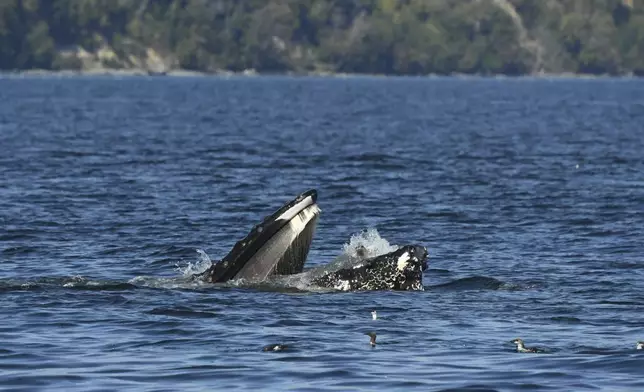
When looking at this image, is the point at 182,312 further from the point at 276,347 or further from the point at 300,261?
the point at 276,347

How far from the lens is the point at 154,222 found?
36.0 metres

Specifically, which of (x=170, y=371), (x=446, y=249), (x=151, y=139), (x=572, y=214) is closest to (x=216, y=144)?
(x=151, y=139)

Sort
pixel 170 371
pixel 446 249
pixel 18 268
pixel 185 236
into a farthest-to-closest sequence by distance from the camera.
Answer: pixel 185 236
pixel 446 249
pixel 18 268
pixel 170 371

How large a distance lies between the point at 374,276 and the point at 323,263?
543cm

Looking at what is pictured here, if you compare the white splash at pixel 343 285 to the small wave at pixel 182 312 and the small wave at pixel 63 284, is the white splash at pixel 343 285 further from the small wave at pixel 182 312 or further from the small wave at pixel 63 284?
the small wave at pixel 63 284

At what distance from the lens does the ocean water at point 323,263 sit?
18.7 metres

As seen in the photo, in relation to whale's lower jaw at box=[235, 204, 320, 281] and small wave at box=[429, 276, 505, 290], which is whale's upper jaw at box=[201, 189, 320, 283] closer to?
whale's lower jaw at box=[235, 204, 320, 281]

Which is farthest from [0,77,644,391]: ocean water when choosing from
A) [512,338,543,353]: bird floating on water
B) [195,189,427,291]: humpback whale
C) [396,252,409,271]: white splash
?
[396,252,409,271]: white splash

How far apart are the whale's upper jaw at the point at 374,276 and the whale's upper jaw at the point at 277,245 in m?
0.62

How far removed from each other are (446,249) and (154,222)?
25.3 feet

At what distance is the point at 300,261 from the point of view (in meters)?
23.3

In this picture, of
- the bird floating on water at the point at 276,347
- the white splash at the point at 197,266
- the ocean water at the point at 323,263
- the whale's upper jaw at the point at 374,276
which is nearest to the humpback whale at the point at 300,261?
the whale's upper jaw at the point at 374,276

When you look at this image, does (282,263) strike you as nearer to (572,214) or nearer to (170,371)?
(170,371)

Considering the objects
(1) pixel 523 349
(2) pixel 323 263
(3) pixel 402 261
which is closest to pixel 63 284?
(3) pixel 402 261
